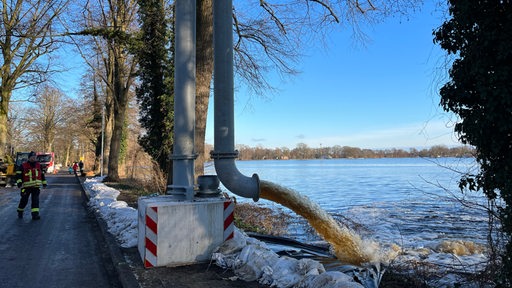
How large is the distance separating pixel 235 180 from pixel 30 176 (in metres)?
8.47

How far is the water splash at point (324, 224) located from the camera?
733 centimetres

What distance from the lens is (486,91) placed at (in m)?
3.86

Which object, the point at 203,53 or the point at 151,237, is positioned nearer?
the point at 151,237

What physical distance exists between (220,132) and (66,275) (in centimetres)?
316

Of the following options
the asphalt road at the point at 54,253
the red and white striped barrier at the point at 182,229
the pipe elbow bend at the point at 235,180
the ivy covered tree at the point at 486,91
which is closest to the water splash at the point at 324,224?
the pipe elbow bend at the point at 235,180

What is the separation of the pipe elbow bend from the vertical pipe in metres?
0.54

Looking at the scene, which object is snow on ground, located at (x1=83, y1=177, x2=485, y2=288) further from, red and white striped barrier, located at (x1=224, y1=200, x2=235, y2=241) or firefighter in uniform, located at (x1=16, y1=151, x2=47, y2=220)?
firefighter in uniform, located at (x1=16, y1=151, x2=47, y2=220)

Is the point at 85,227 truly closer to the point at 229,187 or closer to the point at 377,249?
the point at 229,187

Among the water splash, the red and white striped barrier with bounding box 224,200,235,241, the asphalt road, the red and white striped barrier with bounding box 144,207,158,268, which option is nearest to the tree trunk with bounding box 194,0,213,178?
the asphalt road

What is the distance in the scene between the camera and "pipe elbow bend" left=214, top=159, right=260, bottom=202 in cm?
657

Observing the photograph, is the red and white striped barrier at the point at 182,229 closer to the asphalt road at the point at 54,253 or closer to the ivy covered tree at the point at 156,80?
the asphalt road at the point at 54,253

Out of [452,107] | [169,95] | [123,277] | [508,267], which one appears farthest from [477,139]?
[169,95]

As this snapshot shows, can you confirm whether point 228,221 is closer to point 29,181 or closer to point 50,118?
point 29,181

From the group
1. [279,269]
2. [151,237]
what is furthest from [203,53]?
[279,269]
